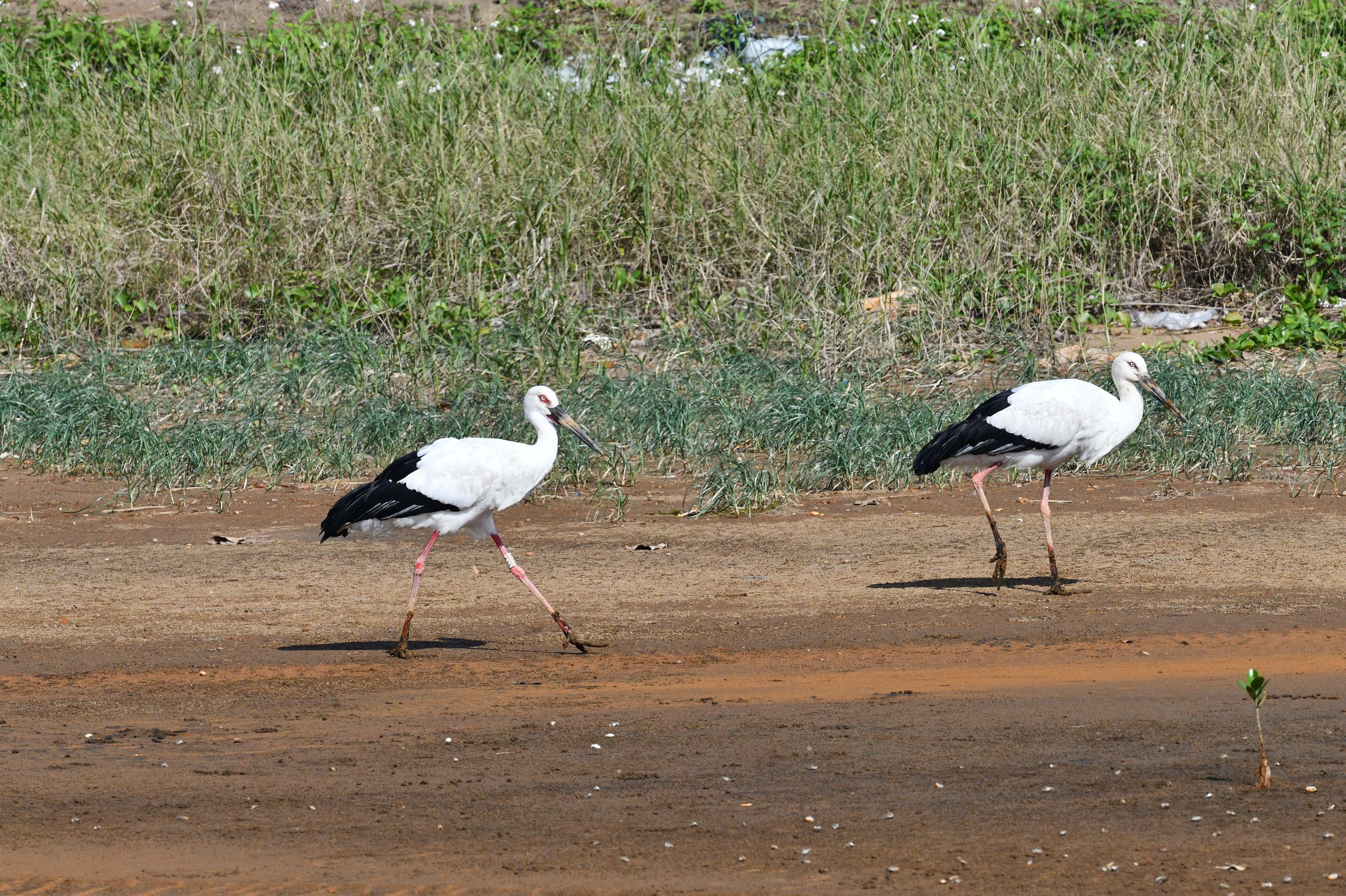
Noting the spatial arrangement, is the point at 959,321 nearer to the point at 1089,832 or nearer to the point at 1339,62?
the point at 1339,62

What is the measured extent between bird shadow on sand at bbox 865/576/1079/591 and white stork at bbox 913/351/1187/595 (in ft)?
0.20

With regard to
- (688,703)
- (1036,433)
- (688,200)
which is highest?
(688,200)

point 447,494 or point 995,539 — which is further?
point 995,539

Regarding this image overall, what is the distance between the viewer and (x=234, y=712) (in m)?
6.00

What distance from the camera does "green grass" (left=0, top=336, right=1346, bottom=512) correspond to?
32.4 ft

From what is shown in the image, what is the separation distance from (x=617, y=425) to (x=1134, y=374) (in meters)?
3.42

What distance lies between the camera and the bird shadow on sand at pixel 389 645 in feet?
22.8

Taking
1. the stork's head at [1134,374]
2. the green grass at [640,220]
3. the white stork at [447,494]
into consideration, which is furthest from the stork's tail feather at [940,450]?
the green grass at [640,220]

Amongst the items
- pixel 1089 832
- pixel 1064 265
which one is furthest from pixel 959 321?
pixel 1089 832

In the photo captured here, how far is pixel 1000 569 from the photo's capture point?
7750 mm

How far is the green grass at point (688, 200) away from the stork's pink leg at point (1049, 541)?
13.0 ft

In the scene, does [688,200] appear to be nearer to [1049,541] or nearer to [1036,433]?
[1036,433]

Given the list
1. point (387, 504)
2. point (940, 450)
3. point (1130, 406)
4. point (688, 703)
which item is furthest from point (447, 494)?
point (1130, 406)

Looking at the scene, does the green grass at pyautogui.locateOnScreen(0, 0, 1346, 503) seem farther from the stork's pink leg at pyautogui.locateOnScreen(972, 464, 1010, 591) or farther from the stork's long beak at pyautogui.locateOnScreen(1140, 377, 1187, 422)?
the stork's pink leg at pyautogui.locateOnScreen(972, 464, 1010, 591)
